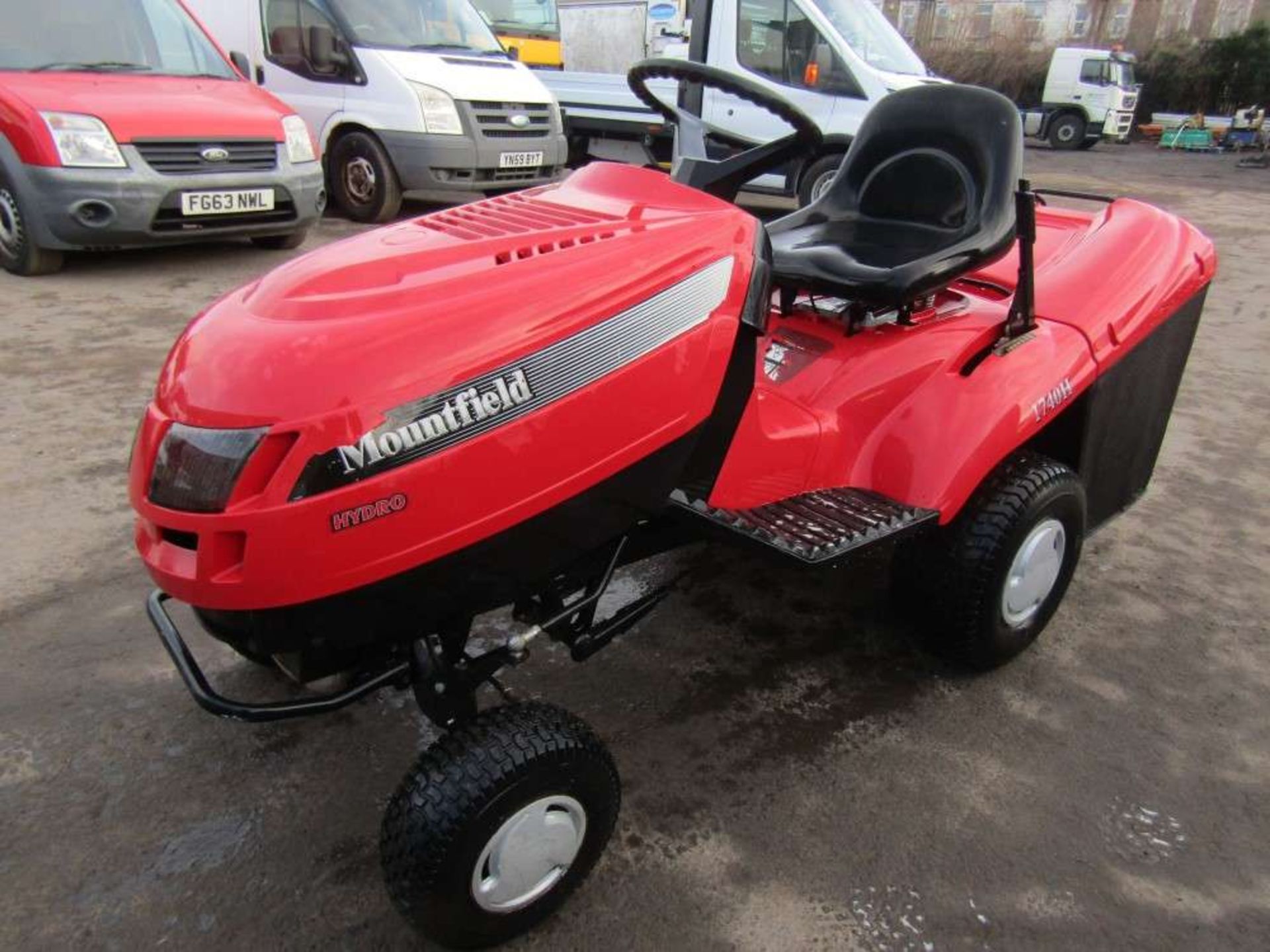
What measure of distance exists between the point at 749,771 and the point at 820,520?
1.85 feet

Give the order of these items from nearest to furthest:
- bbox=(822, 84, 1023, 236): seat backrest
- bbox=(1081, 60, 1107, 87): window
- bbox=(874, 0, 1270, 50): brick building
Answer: bbox=(822, 84, 1023, 236): seat backrest < bbox=(1081, 60, 1107, 87): window < bbox=(874, 0, 1270, 50): brick building

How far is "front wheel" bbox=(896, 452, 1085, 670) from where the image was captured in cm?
216

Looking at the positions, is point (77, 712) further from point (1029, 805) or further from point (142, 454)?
point (1029, 805)

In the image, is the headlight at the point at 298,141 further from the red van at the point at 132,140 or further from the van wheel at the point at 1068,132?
the van wheel at the point at 1068,132

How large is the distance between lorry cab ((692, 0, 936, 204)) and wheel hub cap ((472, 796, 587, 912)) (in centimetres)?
691

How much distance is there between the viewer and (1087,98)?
720 inches

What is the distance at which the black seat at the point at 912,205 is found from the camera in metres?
2.13

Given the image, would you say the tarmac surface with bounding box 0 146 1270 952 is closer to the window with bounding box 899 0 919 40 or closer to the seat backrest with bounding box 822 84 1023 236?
the seat backrest with bounding box 822 84 1023 236

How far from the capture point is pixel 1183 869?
1853mm

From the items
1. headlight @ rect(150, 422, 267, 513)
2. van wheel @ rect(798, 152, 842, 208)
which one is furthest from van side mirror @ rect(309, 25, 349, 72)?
headlight @ rect(150, 422, 267, 513)

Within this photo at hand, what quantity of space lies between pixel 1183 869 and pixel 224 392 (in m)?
1.91

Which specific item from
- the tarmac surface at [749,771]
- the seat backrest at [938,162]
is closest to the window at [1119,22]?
the tarmac surface at [749,771]

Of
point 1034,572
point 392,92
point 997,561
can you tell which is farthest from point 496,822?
point 392,92

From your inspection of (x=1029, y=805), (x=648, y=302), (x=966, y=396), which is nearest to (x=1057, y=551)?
(x=966, y=396)
